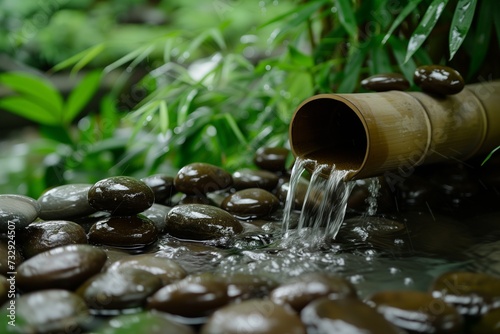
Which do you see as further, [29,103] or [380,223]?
[29,103]

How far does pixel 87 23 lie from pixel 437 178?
756 cm

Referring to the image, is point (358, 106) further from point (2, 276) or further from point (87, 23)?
point (87, 23)

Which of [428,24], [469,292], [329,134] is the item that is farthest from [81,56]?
[469,292]

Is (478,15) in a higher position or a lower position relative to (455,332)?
higher

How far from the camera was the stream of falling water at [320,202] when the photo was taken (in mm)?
2189

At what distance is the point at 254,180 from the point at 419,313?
1384 mm

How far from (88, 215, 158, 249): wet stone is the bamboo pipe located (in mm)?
649

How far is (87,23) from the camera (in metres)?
9.02

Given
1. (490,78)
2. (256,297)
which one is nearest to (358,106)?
(256,297)

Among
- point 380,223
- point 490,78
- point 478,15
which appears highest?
point 478,15

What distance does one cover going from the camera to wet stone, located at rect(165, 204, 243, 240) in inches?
83.3

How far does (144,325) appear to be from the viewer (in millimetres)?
1297

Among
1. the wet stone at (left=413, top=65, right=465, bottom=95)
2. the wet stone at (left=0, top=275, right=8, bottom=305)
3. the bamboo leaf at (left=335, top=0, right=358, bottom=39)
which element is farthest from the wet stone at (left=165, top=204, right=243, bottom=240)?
the bamboo leaf at (left=335, top=0, right=358, bottom=39)

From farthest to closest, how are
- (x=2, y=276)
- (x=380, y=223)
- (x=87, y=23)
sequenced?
(x=87, y=23) < (x=380, y=223) < (x=2, y=276)
